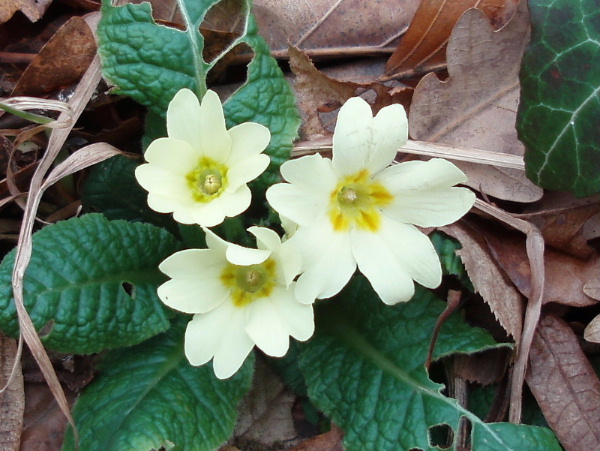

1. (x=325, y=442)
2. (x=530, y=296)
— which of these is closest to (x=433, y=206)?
(x=530, y=296)

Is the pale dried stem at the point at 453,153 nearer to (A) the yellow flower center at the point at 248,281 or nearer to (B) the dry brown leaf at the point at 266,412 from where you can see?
(A) the yellow flower center at the point at 248,281

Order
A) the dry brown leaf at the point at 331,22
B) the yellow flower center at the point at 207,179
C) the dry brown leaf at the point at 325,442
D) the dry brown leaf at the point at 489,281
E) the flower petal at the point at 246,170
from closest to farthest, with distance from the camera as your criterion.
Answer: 1. the flower petal at the point at 246,170
2. the yellow flower center at the point at 207,179
3. the dry brown leaf at the point at 489,281
4. the dry brown leaf at the point at 325,442
5. the dry brown leaf at the point at 331,22

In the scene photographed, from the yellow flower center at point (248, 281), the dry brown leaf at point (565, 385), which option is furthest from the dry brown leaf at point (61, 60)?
the dry brown leaf at point (565, 385)

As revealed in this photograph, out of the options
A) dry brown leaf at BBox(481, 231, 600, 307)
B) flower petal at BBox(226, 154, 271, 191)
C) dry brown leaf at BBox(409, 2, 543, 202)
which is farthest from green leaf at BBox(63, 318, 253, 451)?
dry brown leaf at BBox(409, 2, 543, 202)

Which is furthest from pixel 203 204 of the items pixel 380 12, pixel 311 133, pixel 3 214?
pixel 380 12

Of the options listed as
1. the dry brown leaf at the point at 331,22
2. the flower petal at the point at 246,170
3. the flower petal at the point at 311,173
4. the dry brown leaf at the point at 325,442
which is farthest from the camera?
the dry brown leaf at the point at 331,22

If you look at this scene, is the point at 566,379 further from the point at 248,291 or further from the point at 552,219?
the point at 248,291
